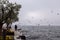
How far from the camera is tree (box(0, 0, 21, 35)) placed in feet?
81.0

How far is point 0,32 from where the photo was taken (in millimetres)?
24219

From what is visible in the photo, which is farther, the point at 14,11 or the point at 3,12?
the point at 14,11

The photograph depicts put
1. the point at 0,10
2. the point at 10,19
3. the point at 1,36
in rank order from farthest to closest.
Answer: the point at 10,19
the point at 0,10
the point at 1,36

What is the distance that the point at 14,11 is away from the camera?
26391 mm

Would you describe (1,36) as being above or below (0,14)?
below

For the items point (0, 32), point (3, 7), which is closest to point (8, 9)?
point (3, 7)

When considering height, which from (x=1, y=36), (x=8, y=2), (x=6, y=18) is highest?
(x=8, y=2)

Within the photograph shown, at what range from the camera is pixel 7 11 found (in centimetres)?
2509

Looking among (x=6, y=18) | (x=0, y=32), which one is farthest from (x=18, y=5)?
(x=0, y=32)

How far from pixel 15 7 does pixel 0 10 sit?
2.76 m

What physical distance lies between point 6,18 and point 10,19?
1.05 meters

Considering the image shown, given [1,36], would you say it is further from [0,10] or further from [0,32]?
[0,10]

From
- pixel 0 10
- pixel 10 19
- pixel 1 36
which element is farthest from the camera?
pixel 10 19

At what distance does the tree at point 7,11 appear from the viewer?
24.7m
